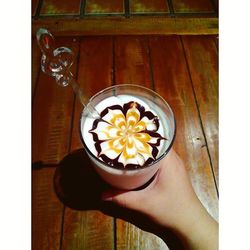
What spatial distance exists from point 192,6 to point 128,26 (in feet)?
1.29

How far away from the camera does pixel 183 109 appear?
109cm

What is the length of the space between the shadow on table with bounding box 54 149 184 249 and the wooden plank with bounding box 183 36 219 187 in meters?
0.26

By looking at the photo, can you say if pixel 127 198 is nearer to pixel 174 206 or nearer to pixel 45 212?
pixel 174 206

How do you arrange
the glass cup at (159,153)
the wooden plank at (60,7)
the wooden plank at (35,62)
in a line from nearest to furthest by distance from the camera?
the glass cup at (159,153) < the wooden plank at (35,62) < the wooden plank at (60,7)

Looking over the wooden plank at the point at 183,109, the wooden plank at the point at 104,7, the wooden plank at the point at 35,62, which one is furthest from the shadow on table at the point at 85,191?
the wooden plank at the point at 104,7

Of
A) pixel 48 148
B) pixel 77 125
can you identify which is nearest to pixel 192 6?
pixel 77 125

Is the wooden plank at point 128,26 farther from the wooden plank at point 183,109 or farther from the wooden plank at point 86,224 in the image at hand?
the wooden plank at point 86,224

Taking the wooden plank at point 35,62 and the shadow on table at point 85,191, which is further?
the wooden plank at point 35,62

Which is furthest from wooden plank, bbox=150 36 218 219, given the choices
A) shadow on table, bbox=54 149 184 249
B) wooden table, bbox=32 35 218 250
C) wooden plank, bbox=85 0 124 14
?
wooden plank, bbox=85 0 124 14

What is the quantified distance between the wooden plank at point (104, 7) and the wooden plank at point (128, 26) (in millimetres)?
116

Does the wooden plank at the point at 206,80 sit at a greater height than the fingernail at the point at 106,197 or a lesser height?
greater

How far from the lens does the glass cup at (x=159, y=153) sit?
728 mm

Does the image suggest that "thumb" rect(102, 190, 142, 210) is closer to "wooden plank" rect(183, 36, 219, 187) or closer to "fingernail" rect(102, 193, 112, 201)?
"fingernail" rect(102, 193, 112, 201)
